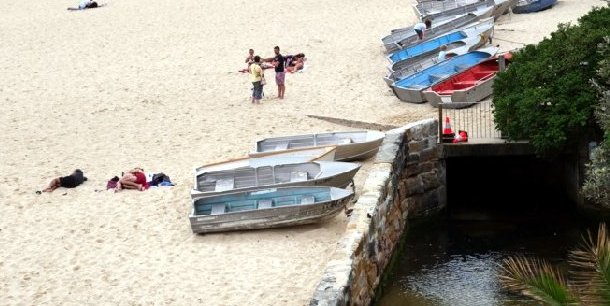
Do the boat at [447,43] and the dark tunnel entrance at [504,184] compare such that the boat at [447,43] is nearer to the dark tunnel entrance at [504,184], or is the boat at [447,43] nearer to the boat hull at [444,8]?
the boat hull at [444,8]

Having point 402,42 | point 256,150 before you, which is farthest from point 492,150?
point 402,42

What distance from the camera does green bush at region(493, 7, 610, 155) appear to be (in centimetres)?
2148

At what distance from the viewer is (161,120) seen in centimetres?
2909

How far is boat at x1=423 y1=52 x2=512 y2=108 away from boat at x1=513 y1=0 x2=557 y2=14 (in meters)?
11.1

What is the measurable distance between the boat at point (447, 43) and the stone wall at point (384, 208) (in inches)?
341

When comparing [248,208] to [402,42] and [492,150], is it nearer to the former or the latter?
[492,150]

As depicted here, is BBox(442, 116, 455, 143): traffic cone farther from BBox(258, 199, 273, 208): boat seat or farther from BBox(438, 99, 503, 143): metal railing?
BBox(258, 199, 273, 208): boat seat

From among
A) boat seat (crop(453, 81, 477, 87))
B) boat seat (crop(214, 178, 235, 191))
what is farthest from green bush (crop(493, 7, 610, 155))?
boat seat (crop(214, 178, 235, 191))

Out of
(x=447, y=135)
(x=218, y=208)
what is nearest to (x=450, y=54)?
(x=447, y=135)

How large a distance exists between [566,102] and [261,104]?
11097 millimetres

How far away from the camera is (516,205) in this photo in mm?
24984

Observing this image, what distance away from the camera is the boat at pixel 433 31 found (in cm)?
3591

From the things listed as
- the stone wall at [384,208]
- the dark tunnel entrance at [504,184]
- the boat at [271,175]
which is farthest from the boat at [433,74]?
the boat at [271,175]

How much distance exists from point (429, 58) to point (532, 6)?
29.9ft
